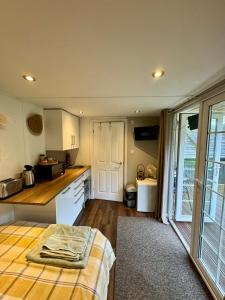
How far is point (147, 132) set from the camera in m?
3.66

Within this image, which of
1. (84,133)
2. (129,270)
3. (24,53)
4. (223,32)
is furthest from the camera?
(84,133)

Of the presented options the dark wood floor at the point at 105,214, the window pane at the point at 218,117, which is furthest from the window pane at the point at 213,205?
the dark wood floor at the point at 105,214

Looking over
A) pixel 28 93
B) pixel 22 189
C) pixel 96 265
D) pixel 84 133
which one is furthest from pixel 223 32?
pixel 84 133

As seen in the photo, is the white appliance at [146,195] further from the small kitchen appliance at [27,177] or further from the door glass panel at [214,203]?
the small kitchen appliance at [27,177]

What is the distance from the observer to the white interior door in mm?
3865

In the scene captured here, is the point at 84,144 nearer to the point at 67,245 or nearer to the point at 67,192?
the point at 67,192

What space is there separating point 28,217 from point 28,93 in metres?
1.66

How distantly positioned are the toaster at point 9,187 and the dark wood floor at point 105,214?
1.41 metres

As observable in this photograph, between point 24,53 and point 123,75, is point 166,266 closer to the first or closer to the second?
point 123,75

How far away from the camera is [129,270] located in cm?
188

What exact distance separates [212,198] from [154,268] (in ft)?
3.76

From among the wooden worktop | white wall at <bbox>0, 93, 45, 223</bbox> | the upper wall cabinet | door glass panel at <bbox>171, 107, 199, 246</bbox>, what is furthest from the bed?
door glass panel at <bbox>171, 107, 199, 246</bbox>

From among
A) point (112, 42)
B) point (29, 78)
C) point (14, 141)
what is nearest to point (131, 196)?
point (14, 141)

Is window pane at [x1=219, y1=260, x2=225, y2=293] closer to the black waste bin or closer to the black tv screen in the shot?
the black waste bin
